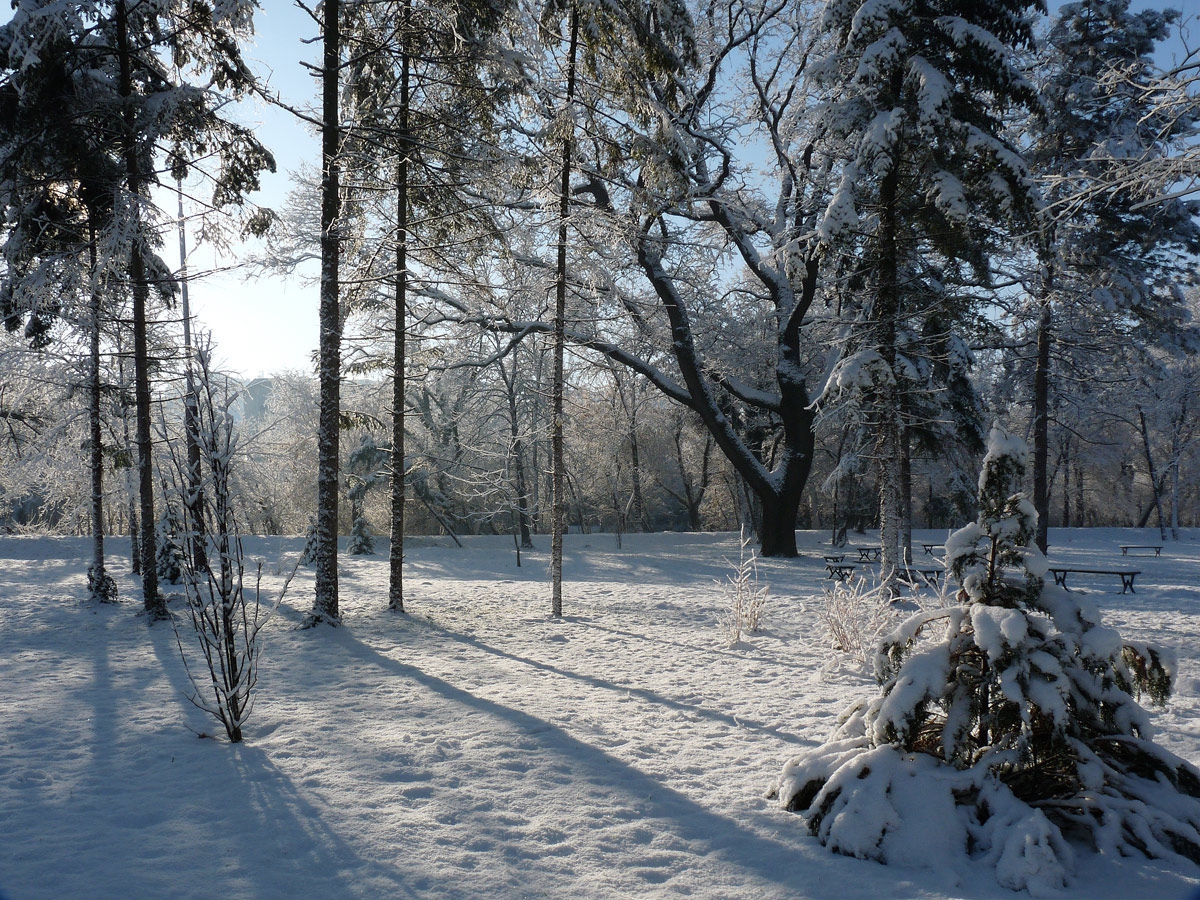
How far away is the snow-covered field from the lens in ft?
10.1

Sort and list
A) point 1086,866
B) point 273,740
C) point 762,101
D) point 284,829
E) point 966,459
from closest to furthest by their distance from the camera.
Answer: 1. point 1086,866
2. point 284,829
3. point 273,740
4. point 762,101
5. point 966,459

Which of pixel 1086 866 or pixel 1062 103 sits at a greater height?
pixel 1062 103

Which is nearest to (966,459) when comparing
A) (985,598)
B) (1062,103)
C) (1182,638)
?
(1062,103)

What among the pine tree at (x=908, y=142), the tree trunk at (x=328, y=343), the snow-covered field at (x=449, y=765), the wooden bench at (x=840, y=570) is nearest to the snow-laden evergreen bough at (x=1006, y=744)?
the snow-covered field at (x=449, y=765)

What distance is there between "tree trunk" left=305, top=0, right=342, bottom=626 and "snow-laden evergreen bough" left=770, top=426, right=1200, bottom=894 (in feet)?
23.1

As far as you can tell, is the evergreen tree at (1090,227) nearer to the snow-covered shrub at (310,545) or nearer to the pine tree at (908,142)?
the pine tree at (908,142)

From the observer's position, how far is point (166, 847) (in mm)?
3281

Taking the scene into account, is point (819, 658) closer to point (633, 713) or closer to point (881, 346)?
point (633, 713)

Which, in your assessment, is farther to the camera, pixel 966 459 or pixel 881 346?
pixel 966 459

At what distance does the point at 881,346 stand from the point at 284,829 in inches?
366

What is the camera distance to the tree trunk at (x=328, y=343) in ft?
28.5

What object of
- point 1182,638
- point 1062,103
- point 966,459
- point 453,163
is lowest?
point 1182,638

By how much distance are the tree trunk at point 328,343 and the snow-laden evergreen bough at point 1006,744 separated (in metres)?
7.03

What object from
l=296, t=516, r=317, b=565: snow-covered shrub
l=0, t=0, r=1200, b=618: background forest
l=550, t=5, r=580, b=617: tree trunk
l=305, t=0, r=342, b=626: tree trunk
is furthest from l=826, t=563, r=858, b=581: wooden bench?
l=296, t=516, r=317, b=565: snow-covered shrub
